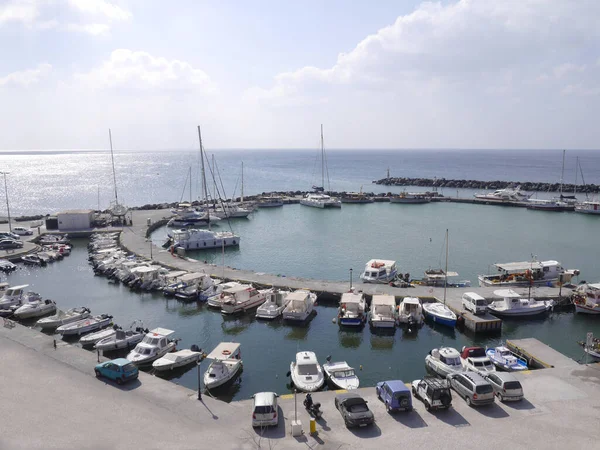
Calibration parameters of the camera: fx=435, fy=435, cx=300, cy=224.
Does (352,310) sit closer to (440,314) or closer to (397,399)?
(440,314)

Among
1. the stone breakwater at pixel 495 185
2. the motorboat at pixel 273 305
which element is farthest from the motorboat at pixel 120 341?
the stone breakwater at pixel 495 185

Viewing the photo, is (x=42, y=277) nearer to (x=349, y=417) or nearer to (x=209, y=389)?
(x=209, y=389)

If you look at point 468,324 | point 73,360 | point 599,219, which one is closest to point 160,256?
point 73,360

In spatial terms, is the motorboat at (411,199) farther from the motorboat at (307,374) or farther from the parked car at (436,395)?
the parked car at (436,395)

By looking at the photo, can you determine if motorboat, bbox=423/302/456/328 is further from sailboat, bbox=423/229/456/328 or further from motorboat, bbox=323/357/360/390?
motorboat, bbox=323/357/360/390

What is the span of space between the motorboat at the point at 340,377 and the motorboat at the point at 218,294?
15.0 metres

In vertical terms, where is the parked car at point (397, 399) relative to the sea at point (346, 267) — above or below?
above

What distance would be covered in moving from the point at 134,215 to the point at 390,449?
73.7m

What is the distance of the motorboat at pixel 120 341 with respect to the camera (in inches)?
1155

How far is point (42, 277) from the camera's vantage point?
48.4 m

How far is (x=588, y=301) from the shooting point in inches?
1443

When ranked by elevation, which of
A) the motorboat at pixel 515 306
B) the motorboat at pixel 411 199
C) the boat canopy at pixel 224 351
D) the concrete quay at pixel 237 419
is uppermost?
the motorboat at pixel 411 199

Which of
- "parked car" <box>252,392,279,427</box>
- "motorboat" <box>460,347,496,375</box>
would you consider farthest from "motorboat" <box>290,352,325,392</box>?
"motorboat" <box>460,347,496,375</box>

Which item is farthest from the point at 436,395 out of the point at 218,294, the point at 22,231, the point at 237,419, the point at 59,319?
the point at 22,231
